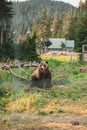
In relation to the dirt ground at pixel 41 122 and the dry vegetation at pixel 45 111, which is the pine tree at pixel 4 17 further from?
the dirt ground at pixel 41 122

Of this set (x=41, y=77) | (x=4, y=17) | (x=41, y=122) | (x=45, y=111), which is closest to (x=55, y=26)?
(x=4, y=17)

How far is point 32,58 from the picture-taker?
143 feet

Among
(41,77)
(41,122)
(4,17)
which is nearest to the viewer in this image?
(41,122)

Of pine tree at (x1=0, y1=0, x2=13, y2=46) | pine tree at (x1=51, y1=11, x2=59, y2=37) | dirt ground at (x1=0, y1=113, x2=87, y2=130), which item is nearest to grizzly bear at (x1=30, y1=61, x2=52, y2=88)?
dirt ground at (x1=0, y1=113, x2=87, y2=130)

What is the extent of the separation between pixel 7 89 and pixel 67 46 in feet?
352

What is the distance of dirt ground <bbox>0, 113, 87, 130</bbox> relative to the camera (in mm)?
8648

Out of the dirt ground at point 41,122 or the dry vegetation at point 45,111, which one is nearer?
the dirt ground at point 41,122

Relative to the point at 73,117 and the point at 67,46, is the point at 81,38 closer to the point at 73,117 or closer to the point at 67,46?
the point at 73,117

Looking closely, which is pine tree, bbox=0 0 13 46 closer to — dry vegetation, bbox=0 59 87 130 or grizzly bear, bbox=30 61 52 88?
grizzly bear, bbox=30 61 52 88

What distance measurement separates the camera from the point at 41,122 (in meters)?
9.28

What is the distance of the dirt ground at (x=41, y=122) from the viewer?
8648 mm

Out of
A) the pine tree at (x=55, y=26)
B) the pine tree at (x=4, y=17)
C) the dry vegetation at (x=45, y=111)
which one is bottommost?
the pine tree at (x=55, y=26)

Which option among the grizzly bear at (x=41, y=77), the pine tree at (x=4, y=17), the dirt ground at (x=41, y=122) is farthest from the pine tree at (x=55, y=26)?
the dirt ground at (x=41, y=122)

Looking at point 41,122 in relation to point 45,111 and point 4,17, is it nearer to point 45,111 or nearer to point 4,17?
point 45,111
